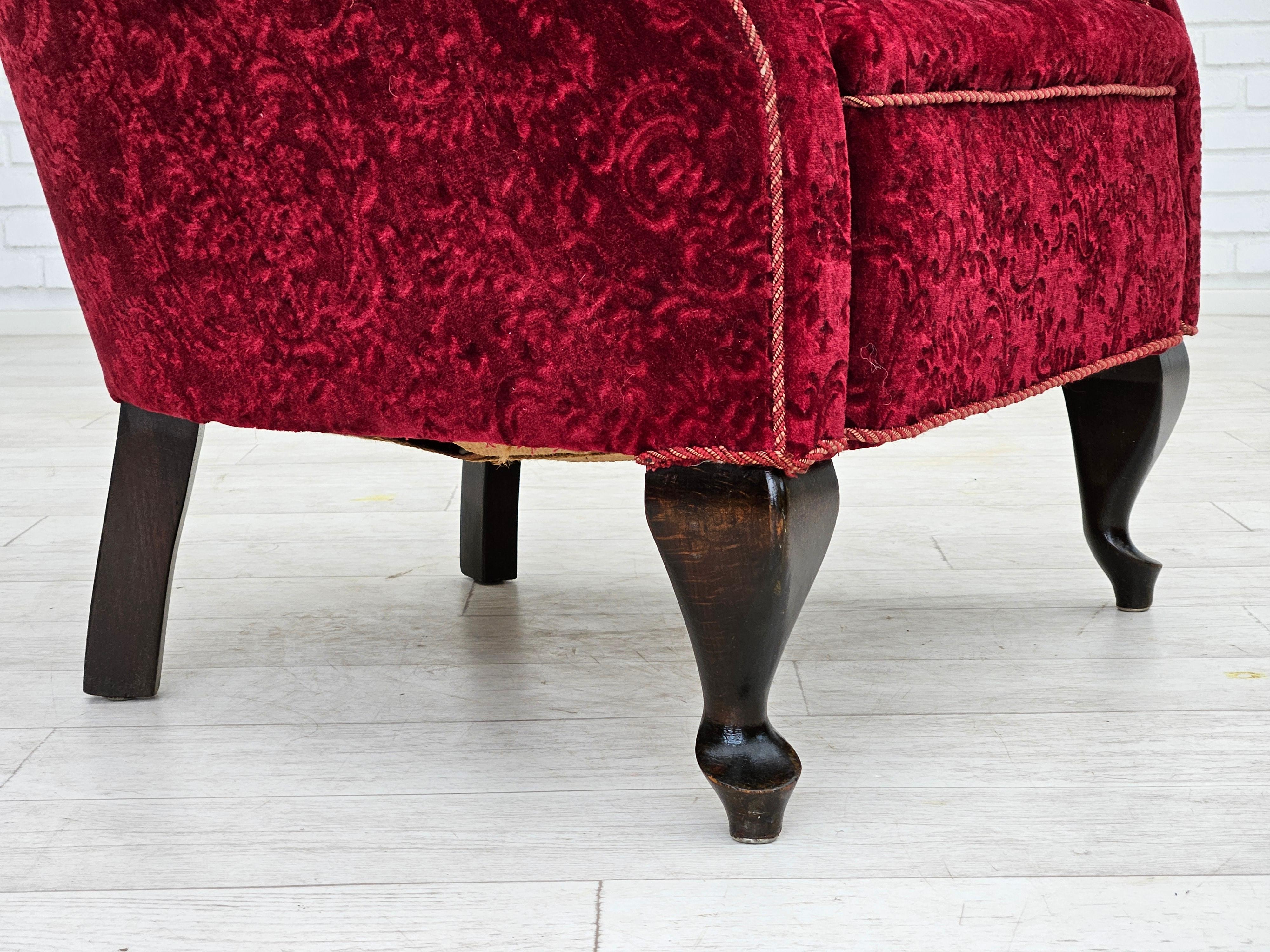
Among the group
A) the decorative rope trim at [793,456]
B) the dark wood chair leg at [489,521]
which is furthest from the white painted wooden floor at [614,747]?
the decorative rope trim at [793,456]

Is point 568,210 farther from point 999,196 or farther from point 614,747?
point 614,747

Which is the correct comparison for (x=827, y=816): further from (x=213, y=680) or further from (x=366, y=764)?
(x=213, y=680)

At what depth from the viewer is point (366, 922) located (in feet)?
2.33

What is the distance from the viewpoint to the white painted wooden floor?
72cm

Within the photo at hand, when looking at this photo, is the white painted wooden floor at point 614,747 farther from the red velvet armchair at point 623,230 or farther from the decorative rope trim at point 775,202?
the decorative rope trim at point 775,202

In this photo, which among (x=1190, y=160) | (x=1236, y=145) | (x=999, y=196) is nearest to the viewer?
(x=999, y=196)

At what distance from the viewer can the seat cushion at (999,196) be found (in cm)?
73

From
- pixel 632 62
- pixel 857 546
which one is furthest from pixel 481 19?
pixel 857 546

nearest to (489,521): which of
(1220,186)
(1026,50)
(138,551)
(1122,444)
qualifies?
(138,551)

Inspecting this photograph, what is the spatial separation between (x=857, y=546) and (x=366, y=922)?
0.83 metres

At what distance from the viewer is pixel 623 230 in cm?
71

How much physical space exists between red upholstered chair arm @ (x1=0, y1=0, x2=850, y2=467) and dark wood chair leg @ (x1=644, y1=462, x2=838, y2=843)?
0.03m

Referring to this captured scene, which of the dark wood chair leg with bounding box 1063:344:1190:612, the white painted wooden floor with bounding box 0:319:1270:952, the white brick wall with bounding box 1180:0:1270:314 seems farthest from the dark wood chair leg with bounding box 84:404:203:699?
the white brick wall with bounding box 1180:0:1270:314

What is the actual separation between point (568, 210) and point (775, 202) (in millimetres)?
105
